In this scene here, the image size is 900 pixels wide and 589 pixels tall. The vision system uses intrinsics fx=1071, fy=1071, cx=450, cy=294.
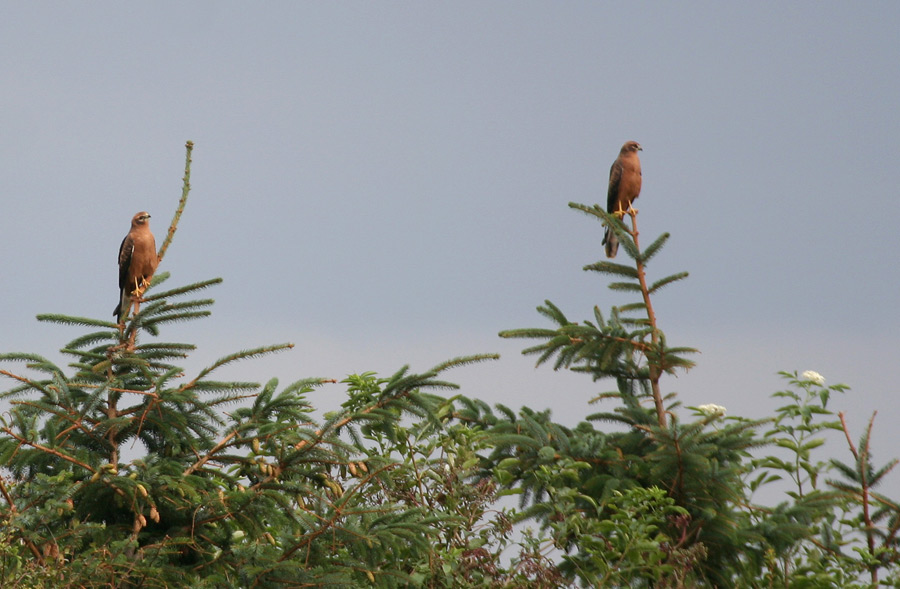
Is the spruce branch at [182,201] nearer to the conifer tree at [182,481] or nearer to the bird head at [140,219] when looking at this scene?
the conifer tree at [182,481]

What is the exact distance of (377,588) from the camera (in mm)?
5996

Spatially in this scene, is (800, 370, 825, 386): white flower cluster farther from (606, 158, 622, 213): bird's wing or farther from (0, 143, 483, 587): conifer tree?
(606, 158, 622, 213): bird's wing

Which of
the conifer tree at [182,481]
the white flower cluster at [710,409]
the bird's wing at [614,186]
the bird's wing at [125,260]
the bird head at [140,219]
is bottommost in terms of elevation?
the conifer tree at [182,481]

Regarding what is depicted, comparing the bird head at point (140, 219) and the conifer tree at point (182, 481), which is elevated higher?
the bird head at point (140, 219)

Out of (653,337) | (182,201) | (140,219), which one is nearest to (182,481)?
(182,201)

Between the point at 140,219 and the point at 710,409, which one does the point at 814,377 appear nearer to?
the point at 710,409

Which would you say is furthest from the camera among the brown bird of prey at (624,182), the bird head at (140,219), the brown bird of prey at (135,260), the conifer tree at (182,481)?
the brown bird of prey at (624,182)

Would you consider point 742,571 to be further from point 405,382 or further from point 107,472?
point 107,472

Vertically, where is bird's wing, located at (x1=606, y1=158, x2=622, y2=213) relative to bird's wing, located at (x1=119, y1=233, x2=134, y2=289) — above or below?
above

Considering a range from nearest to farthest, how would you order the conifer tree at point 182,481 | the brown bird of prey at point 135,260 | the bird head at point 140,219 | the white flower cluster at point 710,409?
the conifer tree at point 182,481 → the white flower cluster at point 710,409 → the brown bird of prey at point 135,260 → the bird head at point 140,219

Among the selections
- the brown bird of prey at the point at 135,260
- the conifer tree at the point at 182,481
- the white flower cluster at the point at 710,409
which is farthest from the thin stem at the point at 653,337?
the brown bird of prey at the point at 135,260

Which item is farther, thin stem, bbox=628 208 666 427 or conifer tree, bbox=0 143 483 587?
thin stem, bbox=628 208 666 427

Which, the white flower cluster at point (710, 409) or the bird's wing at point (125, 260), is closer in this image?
the white flower cluster at point (710, 409)

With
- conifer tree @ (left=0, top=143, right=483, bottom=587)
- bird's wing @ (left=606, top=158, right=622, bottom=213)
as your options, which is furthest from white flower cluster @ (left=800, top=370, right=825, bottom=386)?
bird's wing @ (left=606, top=158, right=622, bottom=213)
